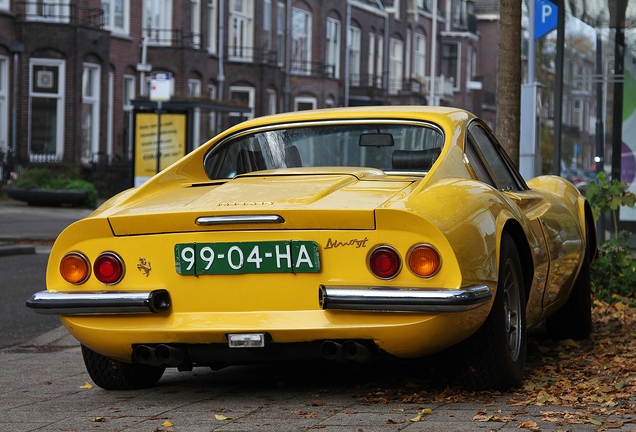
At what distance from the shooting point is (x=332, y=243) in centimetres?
377

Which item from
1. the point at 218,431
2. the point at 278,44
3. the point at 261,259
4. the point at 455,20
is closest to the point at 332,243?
the point at 261,259

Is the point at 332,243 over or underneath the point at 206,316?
over

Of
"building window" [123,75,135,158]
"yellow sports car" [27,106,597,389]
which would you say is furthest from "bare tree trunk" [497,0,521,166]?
"building window" [123,75,135,158]

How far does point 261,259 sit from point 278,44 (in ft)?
132

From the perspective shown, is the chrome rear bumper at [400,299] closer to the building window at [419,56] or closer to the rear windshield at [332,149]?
the rear windshield at [332,149]

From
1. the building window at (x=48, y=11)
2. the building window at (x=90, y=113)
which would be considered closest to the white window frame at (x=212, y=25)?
the building window at (x=90, y=113)

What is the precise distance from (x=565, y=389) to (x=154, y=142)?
18415 mm

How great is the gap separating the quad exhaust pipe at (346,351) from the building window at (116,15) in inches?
1166

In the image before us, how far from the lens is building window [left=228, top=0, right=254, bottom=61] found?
3994 centimetres

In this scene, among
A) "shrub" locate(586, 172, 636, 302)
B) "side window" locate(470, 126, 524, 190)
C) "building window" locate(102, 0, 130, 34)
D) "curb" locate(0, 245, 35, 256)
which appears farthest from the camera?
"building window" locate(102, 0, 130, 34)

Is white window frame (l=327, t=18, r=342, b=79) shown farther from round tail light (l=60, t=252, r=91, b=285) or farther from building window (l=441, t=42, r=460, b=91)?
round tail light (l=60, t=252, r=91, b=285)

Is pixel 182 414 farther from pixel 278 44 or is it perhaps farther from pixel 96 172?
pixel 278 44

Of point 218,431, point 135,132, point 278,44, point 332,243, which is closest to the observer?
point 218,431

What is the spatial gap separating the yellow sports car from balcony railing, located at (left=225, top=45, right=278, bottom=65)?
118ft
